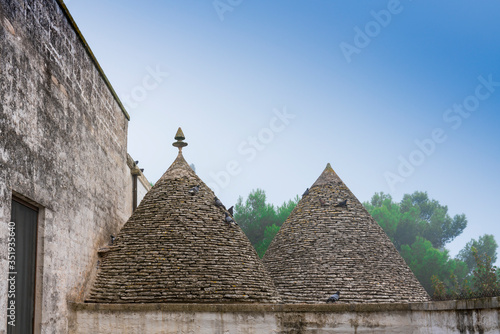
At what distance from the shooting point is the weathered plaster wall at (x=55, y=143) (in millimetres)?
6047

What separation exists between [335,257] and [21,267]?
7.61 meters

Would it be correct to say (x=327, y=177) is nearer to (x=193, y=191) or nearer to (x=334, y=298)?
(x=334, y=298)

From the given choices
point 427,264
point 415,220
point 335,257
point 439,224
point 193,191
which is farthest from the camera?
point 439,224

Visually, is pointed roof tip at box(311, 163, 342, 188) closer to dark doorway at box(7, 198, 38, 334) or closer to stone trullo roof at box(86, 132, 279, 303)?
stone trullo roof at box(86, 132, 279, 303)

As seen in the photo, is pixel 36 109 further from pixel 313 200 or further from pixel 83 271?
pixel 313 200

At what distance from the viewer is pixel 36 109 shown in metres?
6.77

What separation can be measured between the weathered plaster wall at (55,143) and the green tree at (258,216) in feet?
71.7

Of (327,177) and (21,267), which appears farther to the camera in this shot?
(327,177)

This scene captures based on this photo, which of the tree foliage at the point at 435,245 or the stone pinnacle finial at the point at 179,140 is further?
the tree foliage at the point at 435,245

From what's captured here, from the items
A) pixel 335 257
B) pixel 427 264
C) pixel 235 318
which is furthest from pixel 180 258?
pixel 427 264

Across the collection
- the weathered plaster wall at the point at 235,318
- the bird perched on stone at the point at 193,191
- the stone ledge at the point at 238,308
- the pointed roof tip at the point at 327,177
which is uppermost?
the pointed roof tip at the point at 327,177

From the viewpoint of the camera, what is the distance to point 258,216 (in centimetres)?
3381

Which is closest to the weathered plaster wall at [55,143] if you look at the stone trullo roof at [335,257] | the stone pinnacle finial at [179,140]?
the stone pinnacle finial at [179,140]

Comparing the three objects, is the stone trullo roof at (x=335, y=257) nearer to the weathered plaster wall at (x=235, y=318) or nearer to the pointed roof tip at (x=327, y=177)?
the pointed roof tip at (x=327, y=177)
